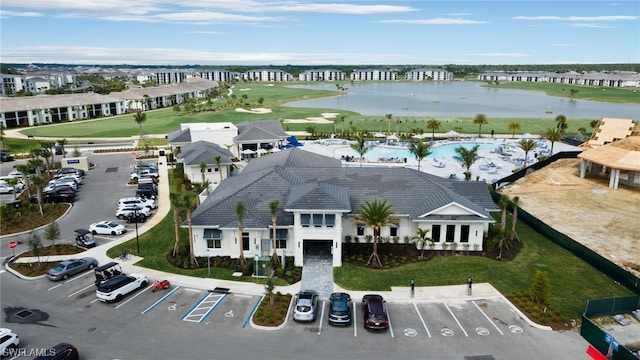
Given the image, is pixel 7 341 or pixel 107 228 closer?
pixel 7 341

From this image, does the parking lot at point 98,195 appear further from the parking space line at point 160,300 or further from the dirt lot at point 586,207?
the dirt lot at point 586,207

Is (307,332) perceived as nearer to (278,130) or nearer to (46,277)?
(46,277)

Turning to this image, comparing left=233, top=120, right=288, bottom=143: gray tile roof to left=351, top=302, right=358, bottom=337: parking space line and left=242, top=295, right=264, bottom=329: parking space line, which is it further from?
left=351, top=302, right=358, bottom=337: parking space line

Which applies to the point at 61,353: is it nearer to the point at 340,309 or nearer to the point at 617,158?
the point at 340,309

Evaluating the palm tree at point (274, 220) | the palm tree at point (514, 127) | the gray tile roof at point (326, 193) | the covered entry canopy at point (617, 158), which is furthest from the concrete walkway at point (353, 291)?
the palm tree at point (514, 127)

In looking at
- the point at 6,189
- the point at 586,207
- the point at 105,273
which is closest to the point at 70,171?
the point at 6,189

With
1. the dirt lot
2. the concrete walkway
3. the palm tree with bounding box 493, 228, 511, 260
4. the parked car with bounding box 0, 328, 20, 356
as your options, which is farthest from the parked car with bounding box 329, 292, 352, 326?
the dirt lot
